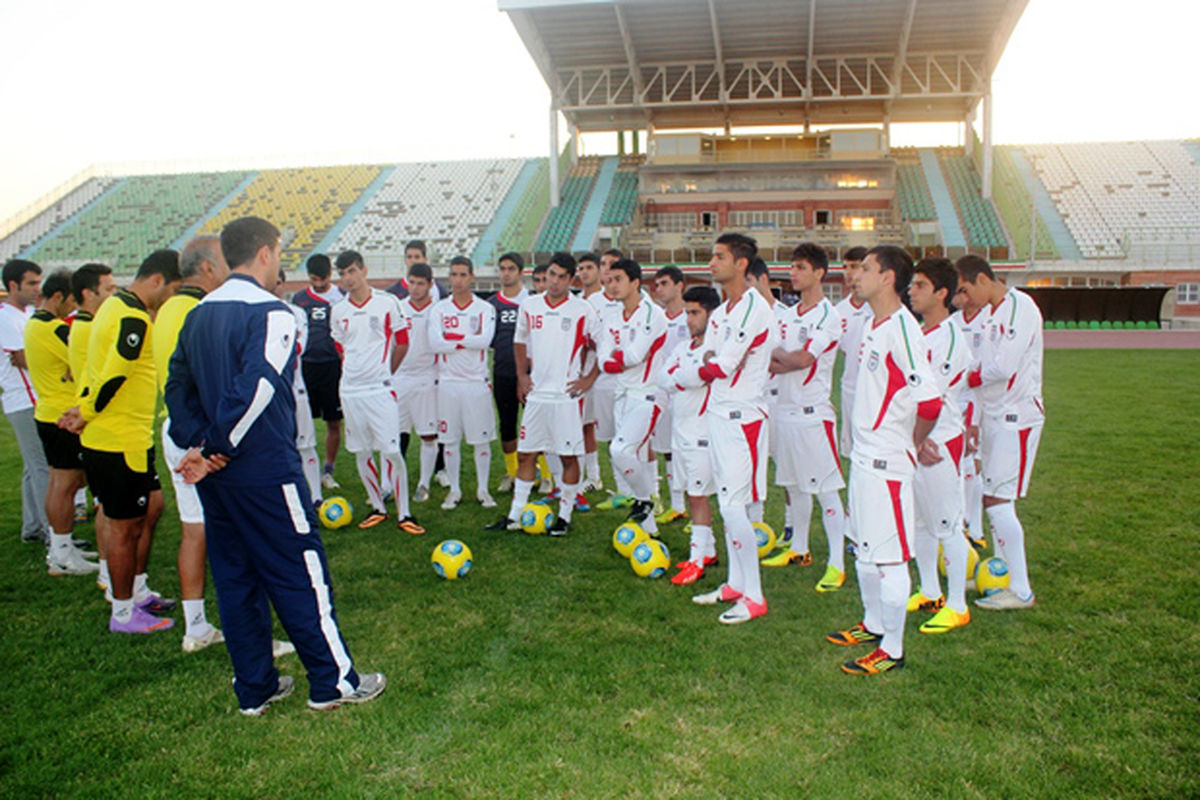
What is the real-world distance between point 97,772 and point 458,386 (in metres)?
4.83

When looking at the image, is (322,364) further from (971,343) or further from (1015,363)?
(1015,363)

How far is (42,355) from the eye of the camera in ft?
20.1

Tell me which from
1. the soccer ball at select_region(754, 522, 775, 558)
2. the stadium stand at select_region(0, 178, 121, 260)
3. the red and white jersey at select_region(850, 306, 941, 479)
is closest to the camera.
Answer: the red and white jersey at select_region(850, 306, 941, 479)

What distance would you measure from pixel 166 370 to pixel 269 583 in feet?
5.18

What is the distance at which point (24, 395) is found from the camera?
7191 mm

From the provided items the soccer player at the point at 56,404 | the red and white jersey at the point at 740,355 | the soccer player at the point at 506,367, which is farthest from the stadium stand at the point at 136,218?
the red and white jersey at the point at 740,355

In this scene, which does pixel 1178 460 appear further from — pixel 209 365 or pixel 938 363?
pixel 209 365

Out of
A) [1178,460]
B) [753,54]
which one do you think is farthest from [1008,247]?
[1178,460]

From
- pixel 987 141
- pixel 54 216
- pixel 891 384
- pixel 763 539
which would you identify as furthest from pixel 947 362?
pixel 54 216

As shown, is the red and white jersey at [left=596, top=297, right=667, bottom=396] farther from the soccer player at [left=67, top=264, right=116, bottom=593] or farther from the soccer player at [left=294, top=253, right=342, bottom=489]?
the soccer player at [left=67, top=264, right=116, bottom=593]

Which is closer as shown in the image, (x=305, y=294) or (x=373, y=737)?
(x=373, y=737)

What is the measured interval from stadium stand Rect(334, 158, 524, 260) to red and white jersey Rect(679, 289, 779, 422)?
35.1m

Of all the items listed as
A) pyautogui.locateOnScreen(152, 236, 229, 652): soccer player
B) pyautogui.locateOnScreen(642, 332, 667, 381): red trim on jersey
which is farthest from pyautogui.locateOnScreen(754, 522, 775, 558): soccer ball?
pyautogui.locateOnScreen(152, 236, 229, 652): soccer player

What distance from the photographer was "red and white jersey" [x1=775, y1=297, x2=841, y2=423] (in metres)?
5.76
